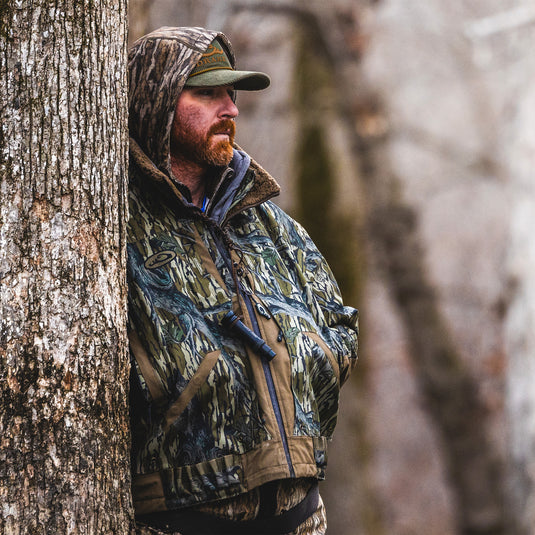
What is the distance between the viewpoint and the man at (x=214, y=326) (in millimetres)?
2645

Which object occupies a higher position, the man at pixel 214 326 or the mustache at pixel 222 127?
the mustache at pixel 222 127

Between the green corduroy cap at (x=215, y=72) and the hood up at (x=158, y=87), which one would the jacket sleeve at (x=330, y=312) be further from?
the green corduroy cap at (x=215, y=72)

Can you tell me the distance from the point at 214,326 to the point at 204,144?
0.70 metres

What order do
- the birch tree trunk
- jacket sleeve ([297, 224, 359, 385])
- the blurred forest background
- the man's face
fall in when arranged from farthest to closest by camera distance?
the blurred forest background → jacket sleeve ([297, 224, 359, 385]) → the man's face → the birch tree trunk

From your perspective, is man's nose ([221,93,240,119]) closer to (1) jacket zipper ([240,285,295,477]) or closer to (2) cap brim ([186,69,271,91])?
(2) cap brim ([186,69,271,91])

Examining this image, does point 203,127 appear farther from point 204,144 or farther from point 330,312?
point 330,312

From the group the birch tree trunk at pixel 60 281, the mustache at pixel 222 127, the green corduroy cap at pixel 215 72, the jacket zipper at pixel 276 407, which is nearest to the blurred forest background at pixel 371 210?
the green corduroy cap at pixel 215 72

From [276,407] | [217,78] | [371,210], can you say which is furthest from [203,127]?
[371,210]

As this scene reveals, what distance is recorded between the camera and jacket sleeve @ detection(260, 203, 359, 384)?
318 centimetres

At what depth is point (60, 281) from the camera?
2436mm

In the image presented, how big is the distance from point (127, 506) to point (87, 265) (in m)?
0.76

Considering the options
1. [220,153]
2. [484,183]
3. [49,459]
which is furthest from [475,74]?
[49,459]

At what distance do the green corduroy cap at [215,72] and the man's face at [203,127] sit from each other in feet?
0.14

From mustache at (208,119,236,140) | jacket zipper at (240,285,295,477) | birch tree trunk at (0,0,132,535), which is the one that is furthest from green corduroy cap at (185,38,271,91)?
jacket zipper at (240,285,295,477)
